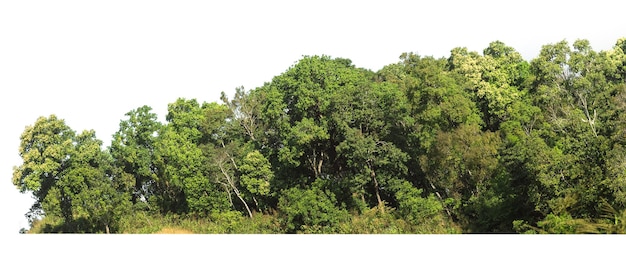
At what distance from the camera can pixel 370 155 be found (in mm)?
25000

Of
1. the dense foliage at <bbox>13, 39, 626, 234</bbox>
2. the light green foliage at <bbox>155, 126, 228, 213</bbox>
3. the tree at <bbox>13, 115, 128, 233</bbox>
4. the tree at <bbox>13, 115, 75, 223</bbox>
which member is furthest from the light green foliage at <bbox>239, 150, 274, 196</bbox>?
the tree at <bbox>13, 115, 75, 223</bbox>

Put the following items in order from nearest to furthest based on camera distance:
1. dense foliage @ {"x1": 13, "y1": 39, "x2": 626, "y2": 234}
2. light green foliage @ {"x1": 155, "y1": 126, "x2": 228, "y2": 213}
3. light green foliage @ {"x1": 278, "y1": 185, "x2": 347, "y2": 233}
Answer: dense foliage @ {"x1": 13, "y1": 39, "x2": 626, "y2": 234}
light green foliage @ {"x1": 278, "y1": 185, "x2": 347, "y2": 233}
light green foliage @ {"x1": 155, "y1": 126, "x2": 228, "y2": 213}

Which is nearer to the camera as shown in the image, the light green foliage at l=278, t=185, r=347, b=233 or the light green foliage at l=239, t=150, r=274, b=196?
the light green foliage at l=278, t=185, r=347, b=233

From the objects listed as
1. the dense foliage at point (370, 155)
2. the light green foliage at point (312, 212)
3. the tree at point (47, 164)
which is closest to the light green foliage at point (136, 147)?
the dense foliage at point (370, 155)

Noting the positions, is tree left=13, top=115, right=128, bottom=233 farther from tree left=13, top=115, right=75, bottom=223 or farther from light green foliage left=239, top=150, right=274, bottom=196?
light green foliage left=239, top=150, right=274, bottom=196

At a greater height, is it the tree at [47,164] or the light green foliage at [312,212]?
the tree at [47,164]

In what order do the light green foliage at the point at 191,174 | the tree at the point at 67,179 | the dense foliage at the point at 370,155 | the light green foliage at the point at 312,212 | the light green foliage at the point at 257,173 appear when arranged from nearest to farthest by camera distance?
the dense foliage at the point at 370,155 → the light green foliage at the point at 312,212 → the light green foliage at the point at 257,173 → the tree at the point at 67,179 → the light green foliage at the point at 191,174

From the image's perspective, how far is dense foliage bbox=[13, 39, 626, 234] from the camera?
20375mm

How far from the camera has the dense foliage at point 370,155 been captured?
2038 cm

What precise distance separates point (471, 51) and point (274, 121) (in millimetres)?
11437

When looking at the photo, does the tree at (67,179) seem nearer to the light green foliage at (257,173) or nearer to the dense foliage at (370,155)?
the dense foliage at (370,155)

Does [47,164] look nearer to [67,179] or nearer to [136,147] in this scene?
[67,179]

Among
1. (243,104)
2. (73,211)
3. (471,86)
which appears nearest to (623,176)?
(471,86)

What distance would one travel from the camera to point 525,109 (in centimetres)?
2719
